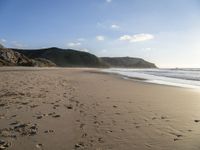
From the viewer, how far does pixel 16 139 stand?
193 inches

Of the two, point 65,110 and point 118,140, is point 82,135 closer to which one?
point 118,140

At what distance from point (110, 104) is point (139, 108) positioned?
3.78ft

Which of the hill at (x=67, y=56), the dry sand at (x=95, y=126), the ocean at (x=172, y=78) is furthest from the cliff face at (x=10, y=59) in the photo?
the hill at (x=67, y=56)

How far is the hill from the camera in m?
169

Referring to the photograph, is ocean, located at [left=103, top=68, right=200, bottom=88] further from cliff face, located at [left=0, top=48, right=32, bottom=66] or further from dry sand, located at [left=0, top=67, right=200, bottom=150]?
cliff face, located at [left=0, top=48, right=32, bottom=66]

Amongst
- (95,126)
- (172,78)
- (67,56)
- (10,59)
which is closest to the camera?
(95,126)

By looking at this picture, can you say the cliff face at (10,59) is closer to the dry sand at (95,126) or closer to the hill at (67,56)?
the dry sand at (95,126)

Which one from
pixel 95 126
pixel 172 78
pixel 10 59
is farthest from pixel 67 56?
pixel 95 126

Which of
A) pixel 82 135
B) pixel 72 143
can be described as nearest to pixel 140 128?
pixel 82 135

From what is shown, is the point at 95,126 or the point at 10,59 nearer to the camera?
the point at 95,126

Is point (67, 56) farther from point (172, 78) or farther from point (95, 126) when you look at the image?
point (95, 126)

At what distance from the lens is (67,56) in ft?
578

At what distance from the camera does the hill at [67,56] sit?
554 feet

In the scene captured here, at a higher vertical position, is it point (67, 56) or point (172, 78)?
point (67, 56)
